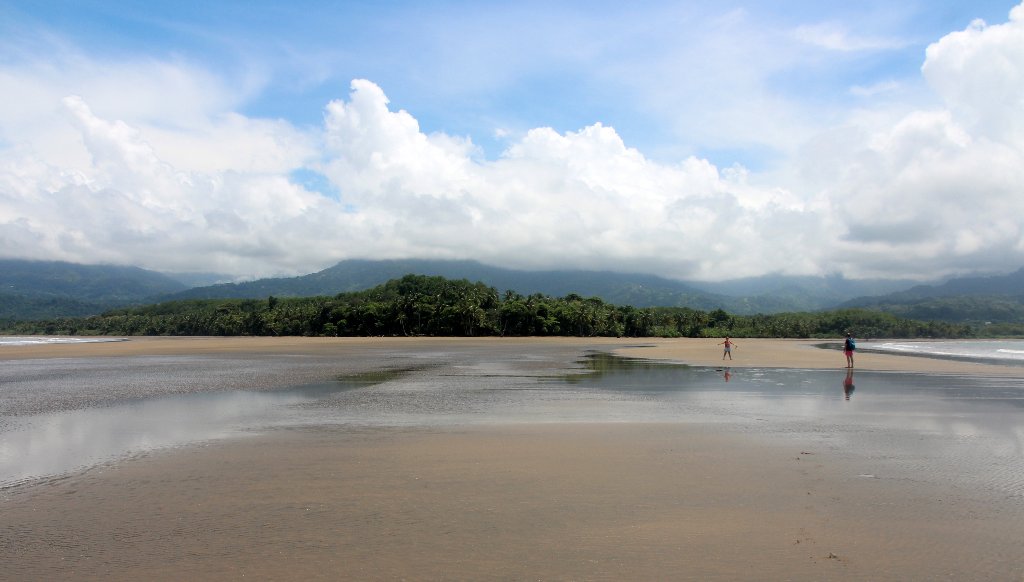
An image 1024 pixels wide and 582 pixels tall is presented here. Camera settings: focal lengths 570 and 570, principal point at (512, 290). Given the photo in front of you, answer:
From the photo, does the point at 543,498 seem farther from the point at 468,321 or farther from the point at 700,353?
the point at 468,321

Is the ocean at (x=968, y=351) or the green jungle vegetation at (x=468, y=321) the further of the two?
the green jungle vegetation at (x=468, y=321)

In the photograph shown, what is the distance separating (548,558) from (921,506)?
6.05 m

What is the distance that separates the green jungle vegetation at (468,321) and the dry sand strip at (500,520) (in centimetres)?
10145

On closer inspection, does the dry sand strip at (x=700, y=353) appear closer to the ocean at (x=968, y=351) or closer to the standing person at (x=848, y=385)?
the ocean at (x=968, y=351)

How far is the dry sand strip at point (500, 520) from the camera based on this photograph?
6.43 meters

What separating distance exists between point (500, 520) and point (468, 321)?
4127 inches

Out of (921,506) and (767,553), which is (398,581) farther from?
(921,506)

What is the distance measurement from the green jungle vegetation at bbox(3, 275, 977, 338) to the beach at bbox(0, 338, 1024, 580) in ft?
317

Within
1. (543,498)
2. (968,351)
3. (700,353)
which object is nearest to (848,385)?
(543,498)

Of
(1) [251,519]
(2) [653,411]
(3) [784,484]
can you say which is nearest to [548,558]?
(1) [251,519]

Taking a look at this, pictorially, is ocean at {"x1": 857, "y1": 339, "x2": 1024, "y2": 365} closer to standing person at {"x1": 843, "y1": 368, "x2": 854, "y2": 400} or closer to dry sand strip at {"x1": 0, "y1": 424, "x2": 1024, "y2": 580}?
standing person at {"x1": 843, "y1": 368, "x2": 854, "y2": 400}

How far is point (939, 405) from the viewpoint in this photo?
63.7ft

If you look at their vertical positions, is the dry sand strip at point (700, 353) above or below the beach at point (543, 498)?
below

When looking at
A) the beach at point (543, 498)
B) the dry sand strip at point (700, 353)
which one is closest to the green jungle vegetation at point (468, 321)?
the dry sand strip at point (700, 353)
